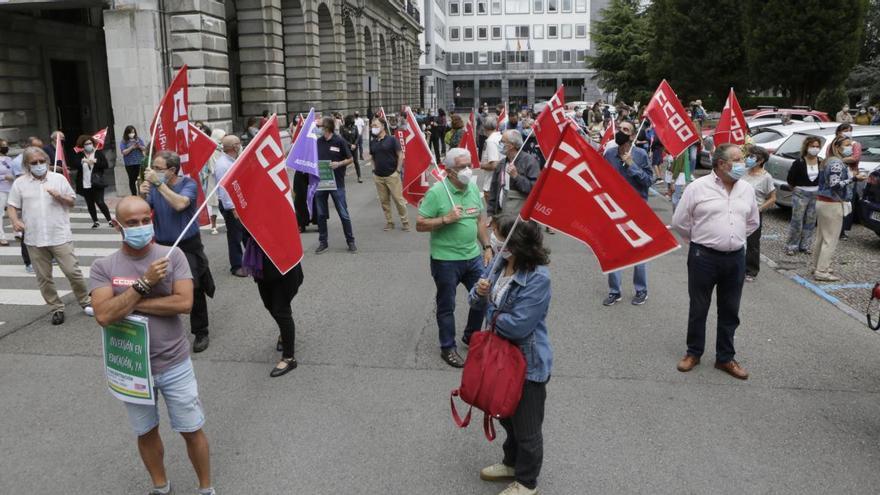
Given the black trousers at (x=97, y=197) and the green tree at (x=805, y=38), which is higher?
the green tree at (x=805, y=38)

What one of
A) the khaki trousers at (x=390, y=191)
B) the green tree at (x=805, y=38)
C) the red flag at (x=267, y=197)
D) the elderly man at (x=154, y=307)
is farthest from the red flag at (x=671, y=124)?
the green tree at (x=805, y=38)

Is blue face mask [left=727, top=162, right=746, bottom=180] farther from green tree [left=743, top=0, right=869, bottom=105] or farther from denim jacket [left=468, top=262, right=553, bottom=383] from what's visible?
green tree [left=743, top=0, right=869, bottom=105]

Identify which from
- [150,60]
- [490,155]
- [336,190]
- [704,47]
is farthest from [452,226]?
[704,47]

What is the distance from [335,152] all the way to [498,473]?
26.6ft

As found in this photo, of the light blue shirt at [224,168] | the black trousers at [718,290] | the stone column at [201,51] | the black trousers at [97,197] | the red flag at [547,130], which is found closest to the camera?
the black trousers at [718,290]

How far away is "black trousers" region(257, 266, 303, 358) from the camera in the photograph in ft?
19.7

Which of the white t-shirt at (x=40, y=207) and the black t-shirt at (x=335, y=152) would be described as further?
the black t-shirt at (x=335, y=152)

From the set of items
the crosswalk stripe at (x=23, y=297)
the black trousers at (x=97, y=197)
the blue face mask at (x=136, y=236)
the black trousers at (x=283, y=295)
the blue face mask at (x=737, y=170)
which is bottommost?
the crosswalk stripe at (x=23, y=297)

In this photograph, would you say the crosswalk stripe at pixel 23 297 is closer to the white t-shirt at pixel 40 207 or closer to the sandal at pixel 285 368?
the white t-shirt at pixel 40 207

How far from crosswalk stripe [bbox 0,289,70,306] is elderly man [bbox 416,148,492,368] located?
205 inches

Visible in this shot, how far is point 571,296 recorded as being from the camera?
8.47 metres

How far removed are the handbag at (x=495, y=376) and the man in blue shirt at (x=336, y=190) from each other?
287 inches

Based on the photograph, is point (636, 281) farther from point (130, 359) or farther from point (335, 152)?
point (130, 359)

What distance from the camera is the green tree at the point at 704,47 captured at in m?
35.3
